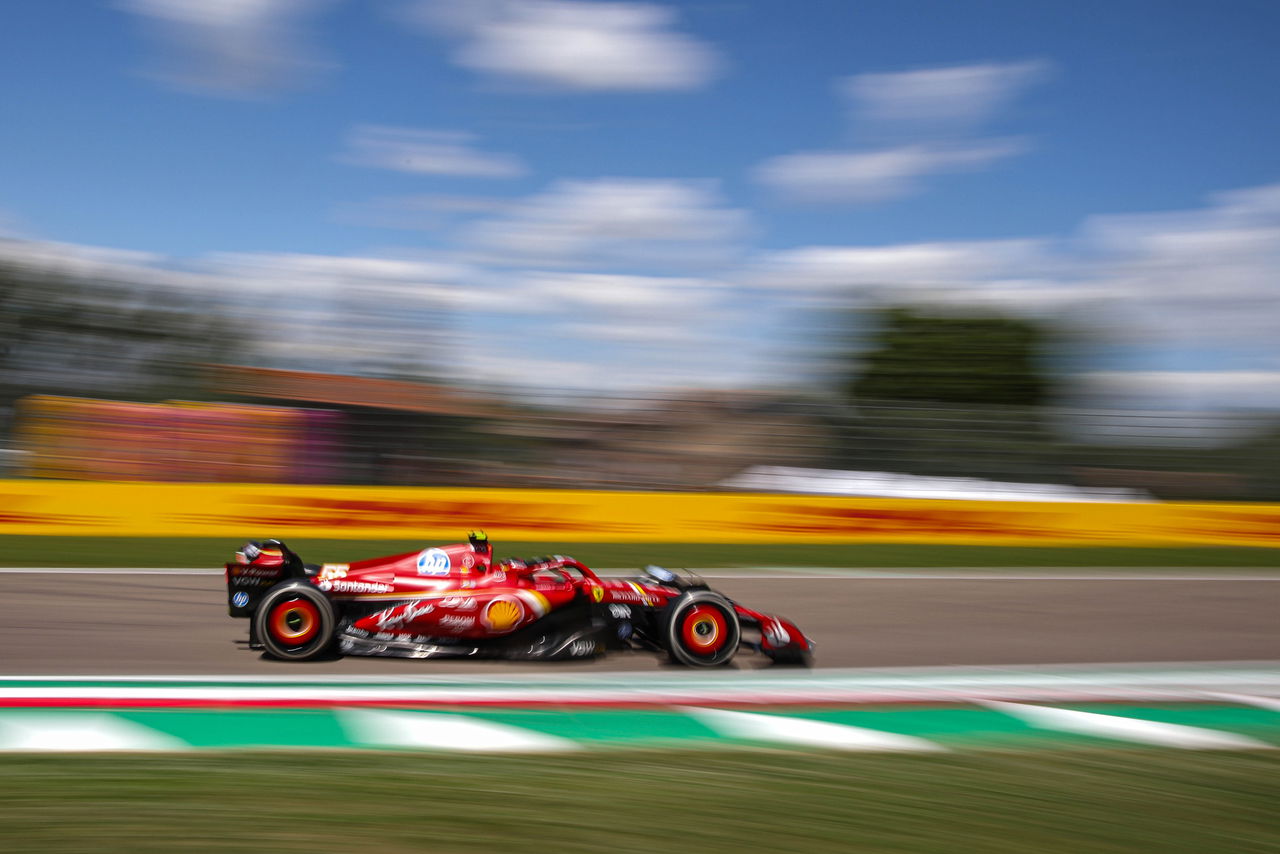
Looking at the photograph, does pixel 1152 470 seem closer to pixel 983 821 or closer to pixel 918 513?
pixel 918 513

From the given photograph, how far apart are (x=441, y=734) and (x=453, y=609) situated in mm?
1391

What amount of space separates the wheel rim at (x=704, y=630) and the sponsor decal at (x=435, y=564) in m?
1.29

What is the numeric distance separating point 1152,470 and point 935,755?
11482mm

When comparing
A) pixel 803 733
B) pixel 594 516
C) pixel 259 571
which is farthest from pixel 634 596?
pixel 594 516

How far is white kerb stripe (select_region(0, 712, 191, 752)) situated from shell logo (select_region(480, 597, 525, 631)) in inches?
72.6

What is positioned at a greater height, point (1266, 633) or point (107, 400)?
point (107, 400)

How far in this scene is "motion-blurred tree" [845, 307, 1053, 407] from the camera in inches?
1144

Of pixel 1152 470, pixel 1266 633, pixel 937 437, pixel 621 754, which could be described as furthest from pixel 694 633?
pixel 1152 470

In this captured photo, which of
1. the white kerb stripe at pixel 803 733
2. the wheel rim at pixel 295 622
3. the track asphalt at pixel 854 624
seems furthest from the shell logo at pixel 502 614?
the white kerb stripe at pixel 803 733

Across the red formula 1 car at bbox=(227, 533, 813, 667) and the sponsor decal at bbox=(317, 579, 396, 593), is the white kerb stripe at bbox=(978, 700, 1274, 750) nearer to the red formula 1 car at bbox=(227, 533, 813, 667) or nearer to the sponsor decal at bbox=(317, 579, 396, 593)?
the red formula 1 car at bbox=(227, 533, 813, 667)

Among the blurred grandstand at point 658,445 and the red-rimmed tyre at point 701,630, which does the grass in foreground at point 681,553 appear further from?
the red-rimmed tyre at point 701,630

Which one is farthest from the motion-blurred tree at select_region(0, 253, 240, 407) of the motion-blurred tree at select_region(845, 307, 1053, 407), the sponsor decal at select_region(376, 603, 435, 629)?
the motion-blurred tree at select_region(845, 307, 1053, 407)

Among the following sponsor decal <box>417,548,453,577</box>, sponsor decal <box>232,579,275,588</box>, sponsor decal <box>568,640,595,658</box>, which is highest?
sponsor decal <box>417,548,453,577</box>

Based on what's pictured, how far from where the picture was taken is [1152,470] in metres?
14.4
